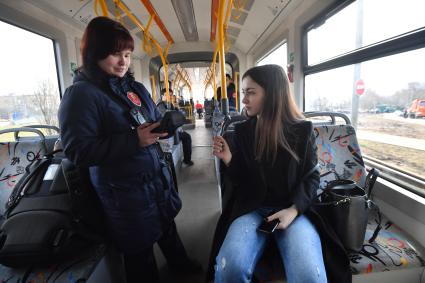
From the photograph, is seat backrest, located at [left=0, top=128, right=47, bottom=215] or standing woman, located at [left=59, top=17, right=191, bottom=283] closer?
standing woman, located at [left=59, top=17, right=191, bottom=283]

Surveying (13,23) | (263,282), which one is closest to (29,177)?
(263,282)

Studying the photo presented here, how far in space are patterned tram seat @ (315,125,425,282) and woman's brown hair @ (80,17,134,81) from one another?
5.23 ft

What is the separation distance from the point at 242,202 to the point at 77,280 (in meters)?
0.98

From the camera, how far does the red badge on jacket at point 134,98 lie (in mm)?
1269

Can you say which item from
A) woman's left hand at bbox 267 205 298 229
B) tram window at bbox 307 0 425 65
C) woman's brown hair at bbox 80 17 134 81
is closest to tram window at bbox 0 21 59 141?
woman's brown hair at bbox 80 17 134 81

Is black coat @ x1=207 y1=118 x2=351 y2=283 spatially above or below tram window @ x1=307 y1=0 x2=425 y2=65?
below

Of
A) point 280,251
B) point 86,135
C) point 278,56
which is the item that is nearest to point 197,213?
point 280,251

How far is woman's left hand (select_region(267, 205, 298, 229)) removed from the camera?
121 cm

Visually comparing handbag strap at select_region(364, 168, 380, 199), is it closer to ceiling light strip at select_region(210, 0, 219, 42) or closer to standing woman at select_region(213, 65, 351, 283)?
standing woman at select_region(213, 65, 351, 283)

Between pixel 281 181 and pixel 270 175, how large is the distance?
0.07m

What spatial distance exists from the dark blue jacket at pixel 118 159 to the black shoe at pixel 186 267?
0.55 metres

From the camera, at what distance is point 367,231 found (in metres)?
1.47

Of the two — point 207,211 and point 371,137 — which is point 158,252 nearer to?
point 207,211

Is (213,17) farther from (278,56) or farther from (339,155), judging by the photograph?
(339,155)
